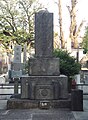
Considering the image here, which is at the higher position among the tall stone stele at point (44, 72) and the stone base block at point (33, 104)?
the tall stone stele at point (44, 72)

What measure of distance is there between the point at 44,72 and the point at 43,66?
249 millimetres

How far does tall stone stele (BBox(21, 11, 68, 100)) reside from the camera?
1539cm

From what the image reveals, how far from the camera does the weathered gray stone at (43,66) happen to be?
15.9 m

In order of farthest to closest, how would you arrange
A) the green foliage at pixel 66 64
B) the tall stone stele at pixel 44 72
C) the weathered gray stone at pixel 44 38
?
the green foliage at pixel 66 64 < the weathered gray stone at pixel 44 38 < the tall stone stele at pixel 44 72

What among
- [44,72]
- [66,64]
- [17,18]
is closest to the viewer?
[44,72]

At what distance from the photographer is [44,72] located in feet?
52.2

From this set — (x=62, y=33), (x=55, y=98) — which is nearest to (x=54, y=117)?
(x=55, y=98)

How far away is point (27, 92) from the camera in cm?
1550

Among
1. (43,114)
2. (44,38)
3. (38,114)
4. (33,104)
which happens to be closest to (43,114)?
(43,114)

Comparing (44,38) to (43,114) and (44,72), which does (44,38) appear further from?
(43,114)

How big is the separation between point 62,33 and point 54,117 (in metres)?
22.1

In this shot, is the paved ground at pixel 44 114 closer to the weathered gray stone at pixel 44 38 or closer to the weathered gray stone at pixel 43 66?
the weathered gray stone at pixel 43 66

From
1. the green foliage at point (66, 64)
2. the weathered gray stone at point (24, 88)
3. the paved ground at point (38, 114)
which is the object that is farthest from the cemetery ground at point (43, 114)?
the green foliage at point (66, 64)

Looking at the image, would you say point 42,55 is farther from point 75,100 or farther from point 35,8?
point 35,8
